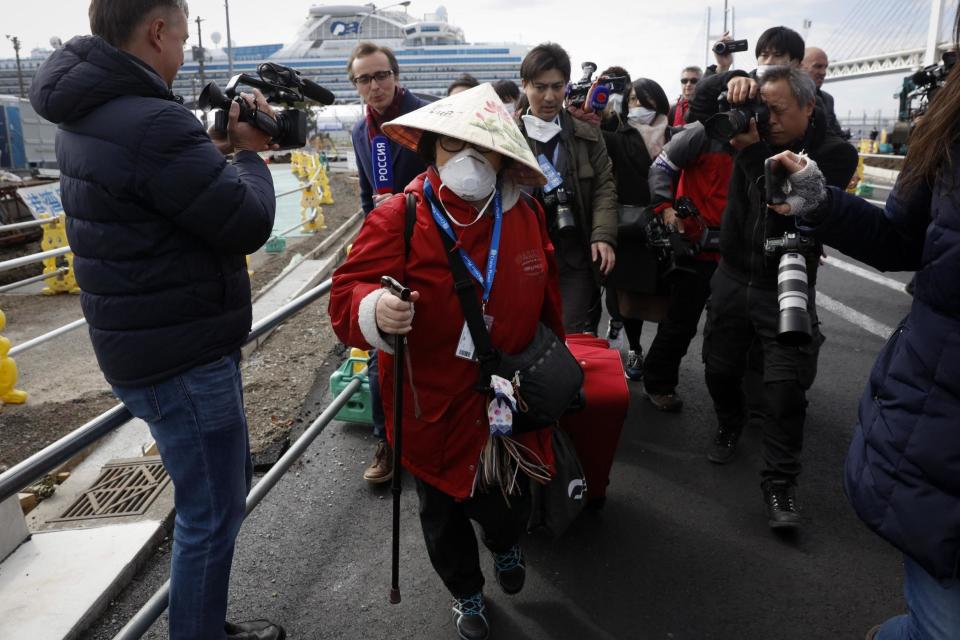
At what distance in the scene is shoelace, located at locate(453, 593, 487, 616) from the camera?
244 cm

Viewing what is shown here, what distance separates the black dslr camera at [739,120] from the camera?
2.96m

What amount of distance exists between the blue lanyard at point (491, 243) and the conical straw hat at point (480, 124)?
167 mm

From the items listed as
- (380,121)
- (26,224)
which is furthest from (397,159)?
(26,224)

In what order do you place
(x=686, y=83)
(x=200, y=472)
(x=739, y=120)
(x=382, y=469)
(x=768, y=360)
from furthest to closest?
(x=686, y=83), (x=382, y=469), (x=768, y=360), (x=739, y=120), (x=200, y=472)

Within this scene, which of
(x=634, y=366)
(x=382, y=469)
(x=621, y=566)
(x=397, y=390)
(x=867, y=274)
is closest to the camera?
(x=397, y=390)

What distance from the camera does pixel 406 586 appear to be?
2.72 meters

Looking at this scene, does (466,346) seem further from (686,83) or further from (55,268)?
(55,268)

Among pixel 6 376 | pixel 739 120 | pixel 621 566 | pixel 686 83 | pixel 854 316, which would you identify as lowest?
pixel 6 376

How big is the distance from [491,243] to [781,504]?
1929mm

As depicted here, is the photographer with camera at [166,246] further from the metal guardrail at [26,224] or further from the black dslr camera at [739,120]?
the metal guardrail at [26,224]

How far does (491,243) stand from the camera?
2254mm

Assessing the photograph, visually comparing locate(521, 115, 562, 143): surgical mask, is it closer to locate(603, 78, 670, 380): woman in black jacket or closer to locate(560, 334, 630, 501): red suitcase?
locate(603, 78, 670, 380): woman in black jacket

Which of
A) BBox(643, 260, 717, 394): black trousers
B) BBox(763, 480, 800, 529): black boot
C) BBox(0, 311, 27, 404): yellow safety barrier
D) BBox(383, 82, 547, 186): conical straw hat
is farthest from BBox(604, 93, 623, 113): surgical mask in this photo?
BBox(0, 311, 27, 404): yellow safety barrier

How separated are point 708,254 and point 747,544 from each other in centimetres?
178
